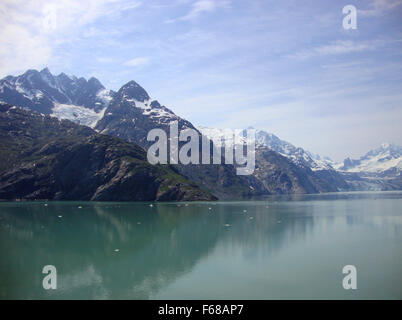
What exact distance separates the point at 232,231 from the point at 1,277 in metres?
72.3

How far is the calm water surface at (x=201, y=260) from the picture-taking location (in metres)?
52.4

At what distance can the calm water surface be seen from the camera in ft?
172

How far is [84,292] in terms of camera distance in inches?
2079

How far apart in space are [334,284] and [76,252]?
55037 millimetres

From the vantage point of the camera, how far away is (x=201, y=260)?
249ft

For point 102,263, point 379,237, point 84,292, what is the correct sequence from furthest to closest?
point 379,237, point 102,263, point 84,292

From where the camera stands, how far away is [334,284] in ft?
180
